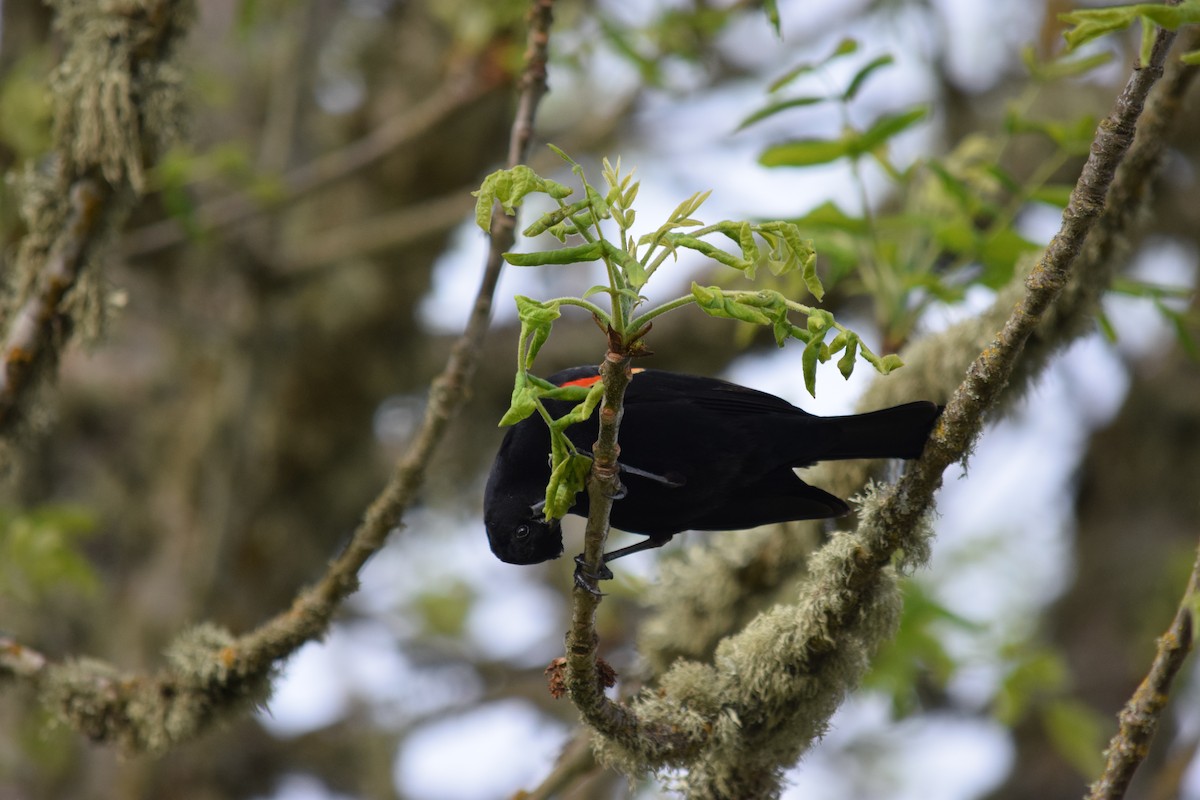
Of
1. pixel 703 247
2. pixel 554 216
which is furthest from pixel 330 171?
pixel 703 247

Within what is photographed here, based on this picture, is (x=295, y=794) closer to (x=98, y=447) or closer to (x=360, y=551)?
(x=98, y=447)

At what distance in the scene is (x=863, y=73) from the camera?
132 inches

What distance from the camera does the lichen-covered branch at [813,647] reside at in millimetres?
2182

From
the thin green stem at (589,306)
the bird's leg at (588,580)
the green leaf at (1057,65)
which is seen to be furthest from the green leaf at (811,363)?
the green leaf at (1057,65)

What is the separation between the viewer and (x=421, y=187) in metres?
6.95

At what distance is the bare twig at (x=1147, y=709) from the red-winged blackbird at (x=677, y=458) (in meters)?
0.82

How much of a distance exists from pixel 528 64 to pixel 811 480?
156cm

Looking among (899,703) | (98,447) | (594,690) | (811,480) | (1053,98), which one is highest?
(1053,98)

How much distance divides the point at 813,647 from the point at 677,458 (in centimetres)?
64

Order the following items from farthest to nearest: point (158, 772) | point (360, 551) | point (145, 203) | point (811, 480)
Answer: point (145, 203) < point (158, 772) < point (811, 480) < point (360, 551)

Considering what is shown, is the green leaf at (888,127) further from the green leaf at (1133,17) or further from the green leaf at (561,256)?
the green leaf at (561,256)

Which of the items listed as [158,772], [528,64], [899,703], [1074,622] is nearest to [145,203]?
[158,772]

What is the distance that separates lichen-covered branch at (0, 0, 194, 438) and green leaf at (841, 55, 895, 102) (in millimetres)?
2148

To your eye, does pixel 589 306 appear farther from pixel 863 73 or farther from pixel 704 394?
pixel 863 73
